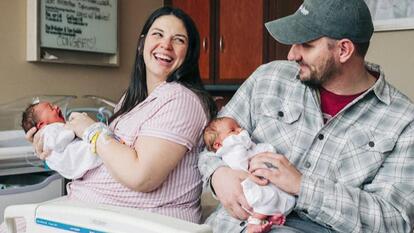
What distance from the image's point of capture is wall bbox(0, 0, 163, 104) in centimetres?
263

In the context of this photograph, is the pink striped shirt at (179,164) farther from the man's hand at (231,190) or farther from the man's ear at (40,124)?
the man's ear at (40,124)

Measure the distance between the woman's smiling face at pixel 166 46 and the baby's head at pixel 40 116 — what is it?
37 centimetres

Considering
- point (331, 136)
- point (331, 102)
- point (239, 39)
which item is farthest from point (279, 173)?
point (239, 39)

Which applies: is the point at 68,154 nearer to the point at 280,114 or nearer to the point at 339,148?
the point at 280,114

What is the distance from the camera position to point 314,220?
132cm

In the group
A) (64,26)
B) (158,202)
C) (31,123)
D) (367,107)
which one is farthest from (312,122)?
(64,26)

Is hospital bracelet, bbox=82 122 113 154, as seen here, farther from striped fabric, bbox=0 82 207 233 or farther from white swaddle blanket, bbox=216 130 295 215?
white swaddle blanket, bbox=216 130 295 215

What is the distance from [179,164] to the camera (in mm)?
1472

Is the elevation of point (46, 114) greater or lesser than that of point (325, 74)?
lesser

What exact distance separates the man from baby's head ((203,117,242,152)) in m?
0.04

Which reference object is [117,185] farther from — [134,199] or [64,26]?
[64,26]

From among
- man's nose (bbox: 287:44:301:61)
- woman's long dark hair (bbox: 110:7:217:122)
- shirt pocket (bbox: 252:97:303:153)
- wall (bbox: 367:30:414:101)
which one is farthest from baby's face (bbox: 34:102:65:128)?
wall (bbox: 367:30:414:101)

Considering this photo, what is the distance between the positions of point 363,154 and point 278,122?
257 millimetres

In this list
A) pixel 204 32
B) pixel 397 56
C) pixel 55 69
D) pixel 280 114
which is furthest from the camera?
pixel 204 32
